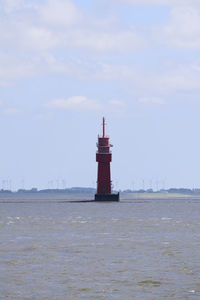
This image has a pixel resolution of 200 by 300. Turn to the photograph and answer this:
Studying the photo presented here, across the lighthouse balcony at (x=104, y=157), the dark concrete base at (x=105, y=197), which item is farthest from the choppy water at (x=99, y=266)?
the dark concrete base at (x=105, y=197)

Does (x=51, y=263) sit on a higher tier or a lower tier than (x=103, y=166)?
lower

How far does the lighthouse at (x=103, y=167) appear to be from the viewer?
365 feet

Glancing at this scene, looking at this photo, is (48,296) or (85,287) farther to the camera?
(85,287)

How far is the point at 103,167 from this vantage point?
111 m

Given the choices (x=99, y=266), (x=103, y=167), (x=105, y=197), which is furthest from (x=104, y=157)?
(x=99, y=266)

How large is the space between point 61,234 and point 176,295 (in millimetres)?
28485

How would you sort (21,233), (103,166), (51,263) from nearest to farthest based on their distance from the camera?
1. (51,263)
2. (21,233)
3. (103,166)

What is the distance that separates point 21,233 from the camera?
54.7 metres

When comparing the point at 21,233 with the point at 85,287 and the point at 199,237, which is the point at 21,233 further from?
the point at 85,287

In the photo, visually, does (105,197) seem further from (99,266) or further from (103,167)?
(99,266)

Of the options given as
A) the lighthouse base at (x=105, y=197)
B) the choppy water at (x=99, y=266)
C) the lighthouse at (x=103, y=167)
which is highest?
the lighthouse at (x=103, y=167)

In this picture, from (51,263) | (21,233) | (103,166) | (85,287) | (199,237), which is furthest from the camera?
(103,166)

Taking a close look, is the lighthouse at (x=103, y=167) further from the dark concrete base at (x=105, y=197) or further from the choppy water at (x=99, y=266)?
the choppy water at (x=99, y=266)

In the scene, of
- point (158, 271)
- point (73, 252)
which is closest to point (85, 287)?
point (158, 271)
